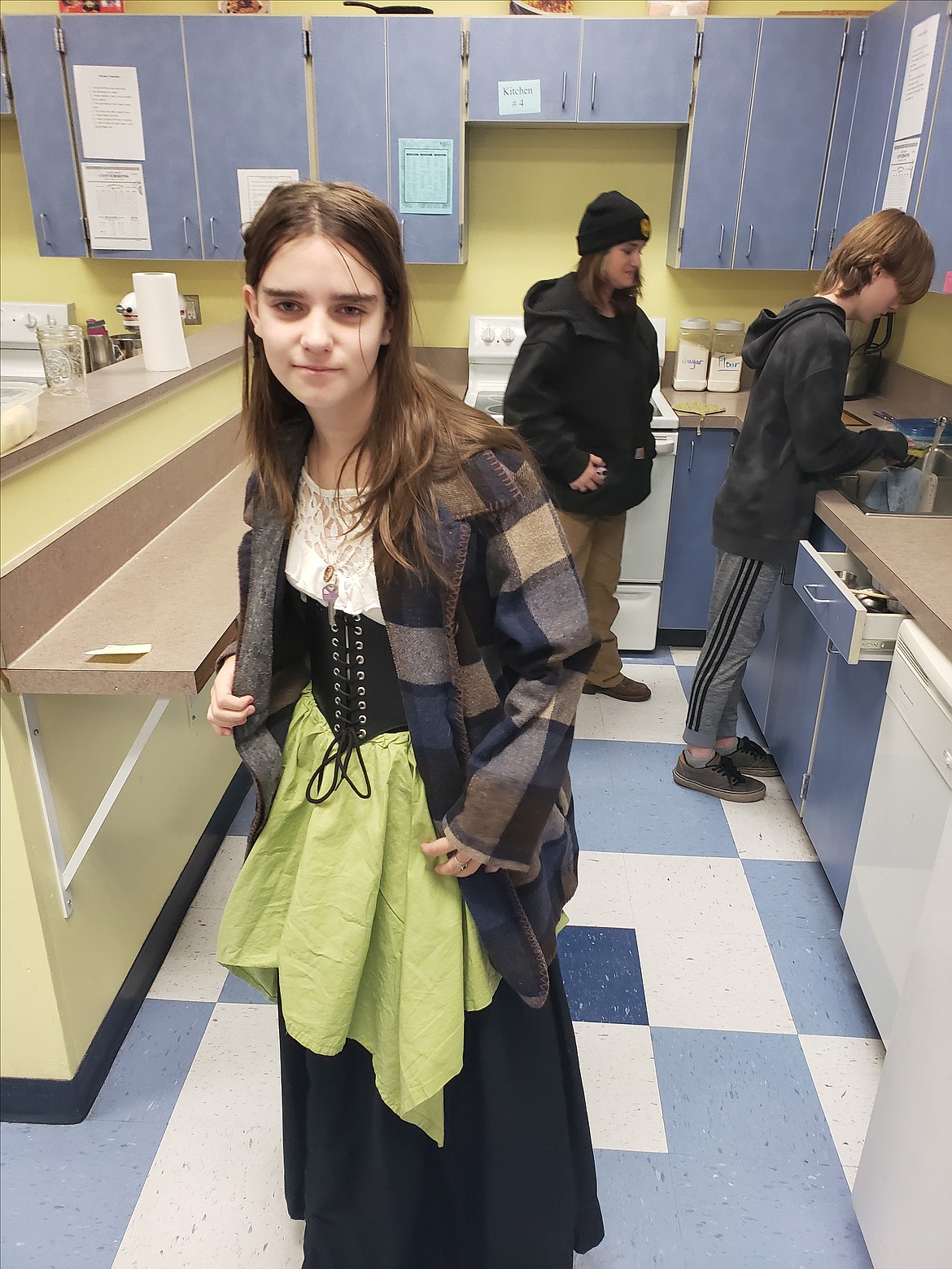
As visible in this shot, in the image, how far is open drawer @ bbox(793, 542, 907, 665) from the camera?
68.9 inches

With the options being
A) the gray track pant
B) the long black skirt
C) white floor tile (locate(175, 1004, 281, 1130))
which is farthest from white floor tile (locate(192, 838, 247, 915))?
the gray track pant

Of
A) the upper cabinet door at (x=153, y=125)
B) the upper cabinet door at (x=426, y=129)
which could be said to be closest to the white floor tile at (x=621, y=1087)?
the upper cabinet door at (x=426, y=129)

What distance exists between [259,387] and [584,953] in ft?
4.71

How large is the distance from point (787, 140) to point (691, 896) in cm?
246

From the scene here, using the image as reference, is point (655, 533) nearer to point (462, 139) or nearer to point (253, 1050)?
point (462, 139)

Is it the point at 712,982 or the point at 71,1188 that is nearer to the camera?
the point at 71,1188

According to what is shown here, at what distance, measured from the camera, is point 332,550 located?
103cm

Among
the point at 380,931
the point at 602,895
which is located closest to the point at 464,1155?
the point at 380,931

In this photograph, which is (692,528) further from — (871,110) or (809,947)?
(809,947)

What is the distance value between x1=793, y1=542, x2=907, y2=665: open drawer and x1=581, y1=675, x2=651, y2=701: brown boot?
95cm

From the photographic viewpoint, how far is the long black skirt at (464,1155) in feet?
3.92

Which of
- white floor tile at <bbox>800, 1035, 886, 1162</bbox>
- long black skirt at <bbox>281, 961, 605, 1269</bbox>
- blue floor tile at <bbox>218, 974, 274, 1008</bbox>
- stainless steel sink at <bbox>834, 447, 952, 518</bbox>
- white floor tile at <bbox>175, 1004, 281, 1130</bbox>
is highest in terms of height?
stainless steel sink at <bbox>834, 447, 952, 518</bbox>

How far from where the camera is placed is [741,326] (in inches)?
139

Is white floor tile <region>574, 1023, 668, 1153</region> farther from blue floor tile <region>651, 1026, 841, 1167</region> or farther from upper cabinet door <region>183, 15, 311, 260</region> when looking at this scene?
upper cabinet door <region>183, 15, 311, 260</region>
